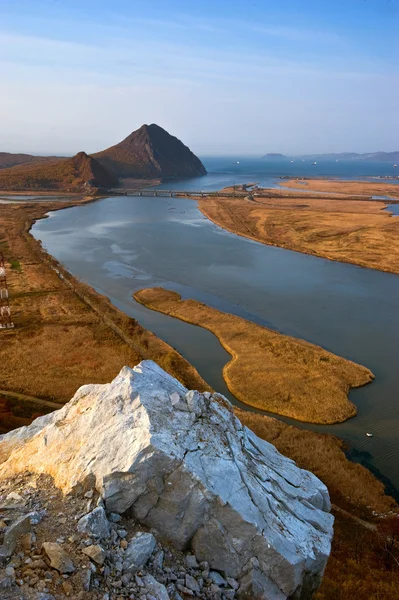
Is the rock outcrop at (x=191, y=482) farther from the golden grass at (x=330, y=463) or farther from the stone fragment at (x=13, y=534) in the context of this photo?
the golden grass at (x=330, y=463)

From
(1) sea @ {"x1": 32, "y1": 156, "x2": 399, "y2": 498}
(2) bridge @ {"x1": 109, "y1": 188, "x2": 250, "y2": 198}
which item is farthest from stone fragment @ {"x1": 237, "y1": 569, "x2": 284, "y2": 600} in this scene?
(2) bridge @ {"x1": 109, "y1": 188, "x2": 250, "y2": 198}

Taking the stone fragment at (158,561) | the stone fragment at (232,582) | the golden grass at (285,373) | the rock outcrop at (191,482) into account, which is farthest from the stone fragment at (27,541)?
the golden grass at (285,373)

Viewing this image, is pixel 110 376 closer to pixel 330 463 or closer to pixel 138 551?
pixel 330 463

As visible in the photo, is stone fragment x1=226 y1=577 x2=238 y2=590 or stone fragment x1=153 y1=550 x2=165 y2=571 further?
stone fragment x1=226 y1=577 x2=238 y2=590

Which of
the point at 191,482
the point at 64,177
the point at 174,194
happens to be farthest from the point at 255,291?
the point at 64,177

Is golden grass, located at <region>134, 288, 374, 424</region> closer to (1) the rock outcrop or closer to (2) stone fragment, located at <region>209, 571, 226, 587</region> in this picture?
(1) the rock outcrop

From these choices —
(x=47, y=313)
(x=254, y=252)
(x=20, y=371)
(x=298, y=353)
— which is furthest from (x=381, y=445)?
(x=254, y=252)
